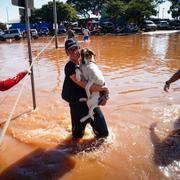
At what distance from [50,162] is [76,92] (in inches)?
46.6

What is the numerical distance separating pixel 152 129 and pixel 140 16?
148ft

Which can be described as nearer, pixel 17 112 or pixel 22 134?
pixel 22 134

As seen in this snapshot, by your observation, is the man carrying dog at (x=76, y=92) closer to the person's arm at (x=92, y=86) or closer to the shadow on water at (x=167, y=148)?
the person's arm at (x=92, y=86)

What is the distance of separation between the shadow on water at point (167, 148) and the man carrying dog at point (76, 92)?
0.92 meters

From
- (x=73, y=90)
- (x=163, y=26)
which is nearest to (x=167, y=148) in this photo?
(x=73, y=90)

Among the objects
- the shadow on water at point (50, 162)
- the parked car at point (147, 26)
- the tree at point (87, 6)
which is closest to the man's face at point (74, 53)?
the shadow on water at point (50, 162)

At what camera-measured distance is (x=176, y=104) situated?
22.8ft

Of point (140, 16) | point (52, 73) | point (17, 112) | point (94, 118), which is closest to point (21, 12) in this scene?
point (17, 112)

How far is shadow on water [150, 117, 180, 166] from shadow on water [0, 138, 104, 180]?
959 mm

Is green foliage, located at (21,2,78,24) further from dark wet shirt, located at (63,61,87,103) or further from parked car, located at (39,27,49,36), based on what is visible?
dark wet shirt, located at (63,61,87,103)

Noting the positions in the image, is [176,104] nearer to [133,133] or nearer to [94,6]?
[133,133]

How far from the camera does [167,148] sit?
184 inches

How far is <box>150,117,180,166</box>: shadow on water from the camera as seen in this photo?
14.1ft

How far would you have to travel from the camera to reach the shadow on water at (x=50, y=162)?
4035 millimetres
